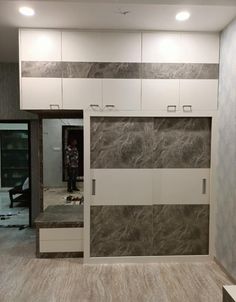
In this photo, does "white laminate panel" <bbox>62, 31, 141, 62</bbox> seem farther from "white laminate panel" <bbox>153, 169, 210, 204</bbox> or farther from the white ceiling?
"white laminate panel" <bbox>153, 169, 210, 204</bbox>

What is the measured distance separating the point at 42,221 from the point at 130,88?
6.58ft

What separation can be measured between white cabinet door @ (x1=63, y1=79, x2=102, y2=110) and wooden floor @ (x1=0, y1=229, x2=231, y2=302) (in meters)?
1.94

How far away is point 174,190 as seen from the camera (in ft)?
11.3

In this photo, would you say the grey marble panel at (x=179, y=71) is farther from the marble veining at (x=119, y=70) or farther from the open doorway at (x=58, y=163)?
the open doorway at (x=58, y=163)

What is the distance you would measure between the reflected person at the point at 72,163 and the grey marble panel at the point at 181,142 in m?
1.14

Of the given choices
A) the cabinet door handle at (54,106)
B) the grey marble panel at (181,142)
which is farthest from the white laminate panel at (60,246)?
the cabinet door handle at (54,106)

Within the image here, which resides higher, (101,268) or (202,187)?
(202,187)

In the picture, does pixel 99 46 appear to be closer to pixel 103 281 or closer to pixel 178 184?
pixel 178 184

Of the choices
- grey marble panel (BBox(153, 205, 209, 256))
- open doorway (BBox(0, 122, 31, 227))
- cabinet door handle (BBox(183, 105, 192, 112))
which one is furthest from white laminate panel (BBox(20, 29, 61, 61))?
open doorway (BBox(0, 122, 31, 227))

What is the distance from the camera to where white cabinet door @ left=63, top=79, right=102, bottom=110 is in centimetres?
327

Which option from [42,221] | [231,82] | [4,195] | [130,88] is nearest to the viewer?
[231,82]

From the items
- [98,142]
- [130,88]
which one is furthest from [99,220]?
[130,88]

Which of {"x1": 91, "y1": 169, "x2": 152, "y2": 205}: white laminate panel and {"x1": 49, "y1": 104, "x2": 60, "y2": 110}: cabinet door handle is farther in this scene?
{"x1": 91, "y1": 169, "x2": 152, "y2": 205}: white laminate panel

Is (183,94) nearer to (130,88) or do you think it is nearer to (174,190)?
(130,88)
